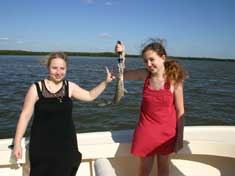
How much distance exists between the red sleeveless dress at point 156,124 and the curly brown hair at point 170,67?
0.08 metres

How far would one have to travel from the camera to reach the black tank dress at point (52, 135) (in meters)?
2.76

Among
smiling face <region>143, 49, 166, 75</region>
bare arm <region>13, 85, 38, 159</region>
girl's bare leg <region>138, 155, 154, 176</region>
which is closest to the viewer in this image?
bare arm <region>13, 85, 38, 159</region>

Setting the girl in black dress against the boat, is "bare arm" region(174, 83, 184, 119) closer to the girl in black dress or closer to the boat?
the boat

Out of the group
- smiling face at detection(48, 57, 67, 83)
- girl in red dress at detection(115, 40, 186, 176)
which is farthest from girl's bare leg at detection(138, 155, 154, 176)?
smiling face at detection(48, 57, 67, 83)

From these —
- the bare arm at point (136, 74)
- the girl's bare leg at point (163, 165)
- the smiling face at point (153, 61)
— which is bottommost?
the girl's bare leg at point (163, 165)

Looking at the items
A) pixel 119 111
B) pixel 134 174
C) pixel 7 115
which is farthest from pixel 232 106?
pixel 134 174

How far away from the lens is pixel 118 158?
3.69 meters

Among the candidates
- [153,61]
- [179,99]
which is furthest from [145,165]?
[153,61]

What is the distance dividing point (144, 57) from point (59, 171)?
128 cm

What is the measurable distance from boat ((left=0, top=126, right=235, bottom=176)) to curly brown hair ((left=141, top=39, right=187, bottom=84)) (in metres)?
0.75

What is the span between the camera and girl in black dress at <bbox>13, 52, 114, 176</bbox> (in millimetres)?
2742

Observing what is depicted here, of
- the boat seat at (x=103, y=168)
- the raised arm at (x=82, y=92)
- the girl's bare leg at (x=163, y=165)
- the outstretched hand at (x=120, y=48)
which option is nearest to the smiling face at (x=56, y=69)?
the raised arm at (x=82, y=92)

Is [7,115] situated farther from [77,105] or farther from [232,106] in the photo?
[232,106]

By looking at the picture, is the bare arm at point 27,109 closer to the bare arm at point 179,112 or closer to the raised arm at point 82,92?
the raised arm at point 82,92
